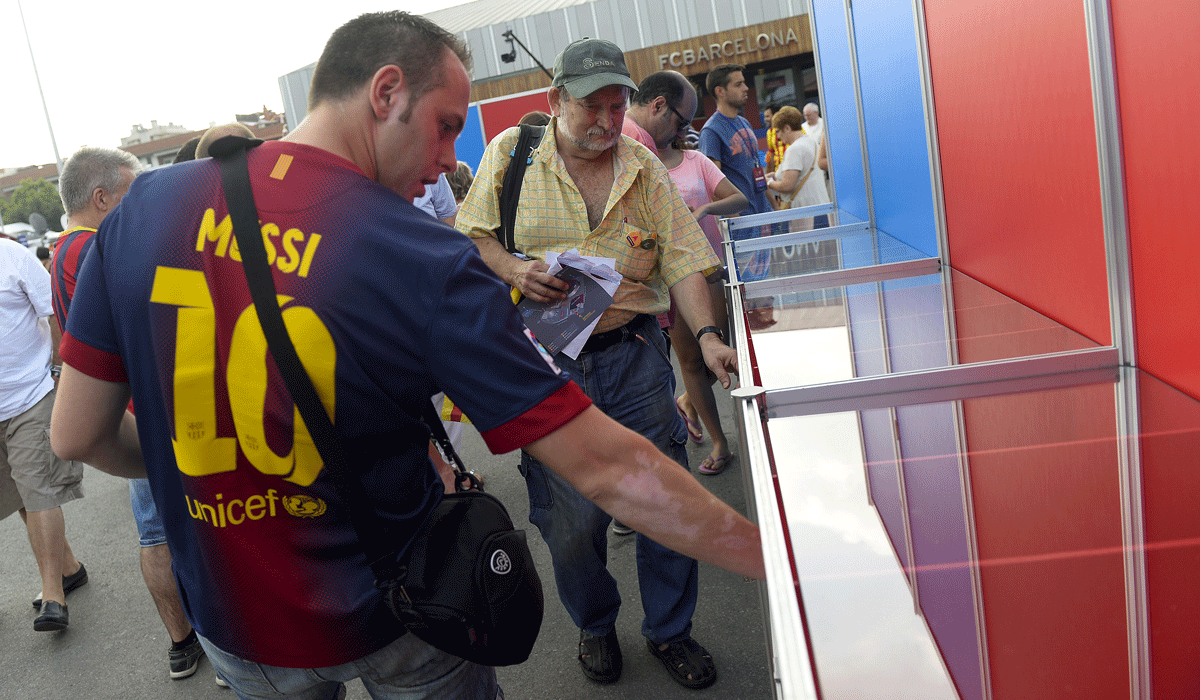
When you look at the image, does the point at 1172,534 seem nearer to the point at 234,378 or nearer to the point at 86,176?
the point at 234,378

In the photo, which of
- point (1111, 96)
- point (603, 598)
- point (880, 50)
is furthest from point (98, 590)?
point (1111, 96)

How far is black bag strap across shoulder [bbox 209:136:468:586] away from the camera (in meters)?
1.22

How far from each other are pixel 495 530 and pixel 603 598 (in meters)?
1.47

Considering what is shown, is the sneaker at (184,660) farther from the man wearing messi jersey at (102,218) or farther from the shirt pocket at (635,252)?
the shirt pocket at (635,252)

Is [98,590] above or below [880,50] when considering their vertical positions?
below

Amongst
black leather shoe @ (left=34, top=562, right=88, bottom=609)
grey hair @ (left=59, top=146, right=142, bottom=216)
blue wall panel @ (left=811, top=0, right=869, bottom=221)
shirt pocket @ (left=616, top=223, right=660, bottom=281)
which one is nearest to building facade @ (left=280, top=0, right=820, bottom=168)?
blue wall panel @ (left=811, top=0, right=869, bottom=221)

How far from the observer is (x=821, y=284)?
2828mm

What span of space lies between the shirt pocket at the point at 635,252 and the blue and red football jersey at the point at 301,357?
1364mm

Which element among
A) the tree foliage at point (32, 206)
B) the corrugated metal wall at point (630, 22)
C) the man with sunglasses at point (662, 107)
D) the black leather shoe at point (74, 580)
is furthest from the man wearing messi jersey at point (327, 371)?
the tree foliage at point (32, 206)

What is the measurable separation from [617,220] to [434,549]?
4.82 feet

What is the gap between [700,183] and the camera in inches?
170

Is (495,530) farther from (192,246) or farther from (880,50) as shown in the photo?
(880,50)

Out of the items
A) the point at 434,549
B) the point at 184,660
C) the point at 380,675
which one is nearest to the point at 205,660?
the point at 184,660

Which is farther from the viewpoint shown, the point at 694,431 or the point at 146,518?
the point at 694,431
